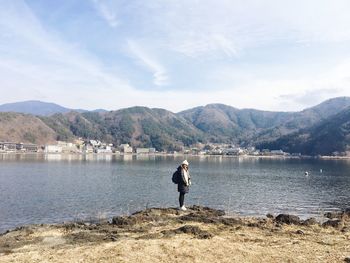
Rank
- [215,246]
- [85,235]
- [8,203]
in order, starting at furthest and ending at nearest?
[8,203] < [85,235] < [215,246]

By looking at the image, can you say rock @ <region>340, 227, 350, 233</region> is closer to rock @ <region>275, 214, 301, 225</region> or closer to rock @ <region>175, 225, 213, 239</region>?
rock @ <region>275, 214, 301, 225</region>

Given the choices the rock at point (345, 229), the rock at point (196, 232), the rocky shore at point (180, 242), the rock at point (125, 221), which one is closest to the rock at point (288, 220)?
the rocky shore at point (180, 242)

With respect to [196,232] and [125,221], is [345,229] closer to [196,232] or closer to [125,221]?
[196,232]

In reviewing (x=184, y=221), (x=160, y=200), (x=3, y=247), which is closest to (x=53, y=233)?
(x=3, y=247)

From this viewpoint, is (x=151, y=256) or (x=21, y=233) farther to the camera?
(x=21, y=233)

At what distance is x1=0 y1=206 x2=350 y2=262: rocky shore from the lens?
13.9m

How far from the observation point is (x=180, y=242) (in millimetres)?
15922

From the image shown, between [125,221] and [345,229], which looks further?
[125,221]

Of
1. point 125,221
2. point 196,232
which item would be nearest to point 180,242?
point 196,232

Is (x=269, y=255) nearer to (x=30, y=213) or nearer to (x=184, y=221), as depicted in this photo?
(x=184, y=221)

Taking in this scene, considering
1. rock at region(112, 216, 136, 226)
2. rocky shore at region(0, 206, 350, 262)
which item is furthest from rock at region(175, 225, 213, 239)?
rock at region(112, 216, 136, 226)

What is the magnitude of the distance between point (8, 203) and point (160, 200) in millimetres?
15901

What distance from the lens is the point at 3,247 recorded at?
1681 centimetres

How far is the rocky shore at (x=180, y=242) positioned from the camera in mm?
13930
